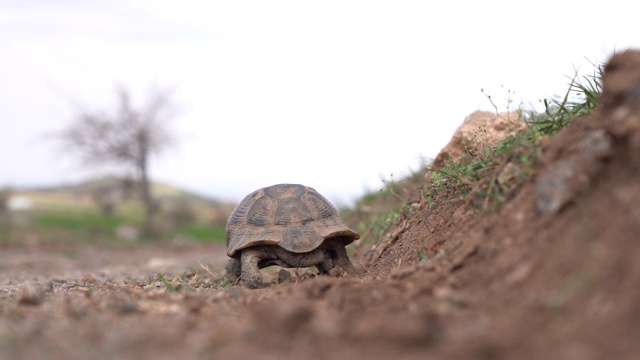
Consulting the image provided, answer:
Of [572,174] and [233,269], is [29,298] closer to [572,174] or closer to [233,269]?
[233,269]

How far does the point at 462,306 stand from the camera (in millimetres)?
3410

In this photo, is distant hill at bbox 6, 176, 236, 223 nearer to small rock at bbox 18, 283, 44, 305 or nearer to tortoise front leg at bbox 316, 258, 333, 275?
tortoise front leg at bbox 316, 258, 333, 275

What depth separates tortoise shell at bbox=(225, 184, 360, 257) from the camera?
590 centimetres

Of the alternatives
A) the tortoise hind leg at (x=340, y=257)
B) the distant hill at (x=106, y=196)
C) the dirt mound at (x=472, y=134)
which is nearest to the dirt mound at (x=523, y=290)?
the tortoise hind leg at (x=340, y=257)

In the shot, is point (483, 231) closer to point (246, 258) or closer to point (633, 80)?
point (633, 80)

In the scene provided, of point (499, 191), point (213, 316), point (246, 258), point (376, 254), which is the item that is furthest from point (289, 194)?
point (213, 316)

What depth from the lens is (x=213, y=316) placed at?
3.77 m

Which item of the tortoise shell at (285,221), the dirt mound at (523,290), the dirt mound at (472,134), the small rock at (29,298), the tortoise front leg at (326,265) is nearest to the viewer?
the dirt mound at (523,290)

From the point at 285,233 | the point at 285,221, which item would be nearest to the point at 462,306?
the point at 285,233

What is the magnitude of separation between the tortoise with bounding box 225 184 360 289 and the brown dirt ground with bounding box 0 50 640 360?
3.64 ft

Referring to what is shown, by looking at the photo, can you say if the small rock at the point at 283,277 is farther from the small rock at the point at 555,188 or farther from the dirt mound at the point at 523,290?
the small rock at the point at 555,188


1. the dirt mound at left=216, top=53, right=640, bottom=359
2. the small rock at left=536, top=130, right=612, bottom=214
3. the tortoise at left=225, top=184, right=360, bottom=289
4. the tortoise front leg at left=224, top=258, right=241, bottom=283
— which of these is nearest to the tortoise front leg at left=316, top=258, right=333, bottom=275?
the tortoise at left=225, top=184, right=360, bottom=289

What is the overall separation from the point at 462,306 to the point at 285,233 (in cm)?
276

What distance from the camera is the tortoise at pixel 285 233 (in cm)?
593
